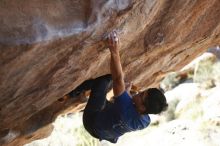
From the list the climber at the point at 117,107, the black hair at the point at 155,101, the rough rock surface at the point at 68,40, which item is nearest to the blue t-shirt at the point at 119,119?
the climber at the point at 117,107

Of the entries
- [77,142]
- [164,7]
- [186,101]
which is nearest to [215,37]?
[164,7]

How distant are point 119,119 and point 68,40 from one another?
0.97 metres

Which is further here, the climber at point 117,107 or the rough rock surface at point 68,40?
the climber at point 117,107

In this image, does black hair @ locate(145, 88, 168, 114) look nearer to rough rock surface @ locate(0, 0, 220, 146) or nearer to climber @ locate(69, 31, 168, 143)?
climber @ locate(69, 31, 168, 143)

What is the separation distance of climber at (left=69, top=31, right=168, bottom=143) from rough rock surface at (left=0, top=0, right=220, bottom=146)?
0.20 meters

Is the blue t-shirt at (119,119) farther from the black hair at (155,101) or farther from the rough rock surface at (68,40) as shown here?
the rough rock surface at (68,40)

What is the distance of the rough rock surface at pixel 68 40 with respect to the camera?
3.43 meters

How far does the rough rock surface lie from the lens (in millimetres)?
3432

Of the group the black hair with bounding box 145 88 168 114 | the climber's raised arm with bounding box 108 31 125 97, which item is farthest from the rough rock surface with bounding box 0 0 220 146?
the black hair with bounding box 145 88 168 114

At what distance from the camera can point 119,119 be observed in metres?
4.11

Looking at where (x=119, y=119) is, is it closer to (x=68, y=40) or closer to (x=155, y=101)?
(x=155, y=101)

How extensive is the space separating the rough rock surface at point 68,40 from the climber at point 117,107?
198mm

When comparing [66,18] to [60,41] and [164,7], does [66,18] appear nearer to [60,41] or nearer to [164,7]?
[60,41]

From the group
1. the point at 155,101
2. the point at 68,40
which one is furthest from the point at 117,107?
the point at 68,40
